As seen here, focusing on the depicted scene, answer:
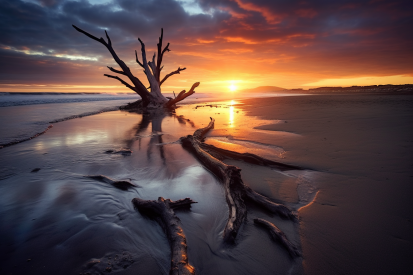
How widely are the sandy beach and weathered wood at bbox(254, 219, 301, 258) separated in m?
0.06

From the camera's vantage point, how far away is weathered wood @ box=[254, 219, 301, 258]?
1.67 m

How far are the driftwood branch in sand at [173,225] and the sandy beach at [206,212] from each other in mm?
106

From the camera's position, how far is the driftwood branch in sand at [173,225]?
1.44 m

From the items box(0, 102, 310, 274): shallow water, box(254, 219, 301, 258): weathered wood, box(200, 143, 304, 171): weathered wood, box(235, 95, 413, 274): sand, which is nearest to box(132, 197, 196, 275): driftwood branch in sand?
box(0, 102, 310, 274): shallow water

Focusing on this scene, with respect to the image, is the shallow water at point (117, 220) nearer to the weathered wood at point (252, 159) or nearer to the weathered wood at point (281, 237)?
the weathered wood at point (281, 237)

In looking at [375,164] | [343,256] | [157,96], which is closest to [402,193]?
[375,164]

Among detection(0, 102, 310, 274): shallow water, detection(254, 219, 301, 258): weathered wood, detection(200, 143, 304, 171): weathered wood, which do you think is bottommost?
detection(0, 102, 310, 274): shallow water

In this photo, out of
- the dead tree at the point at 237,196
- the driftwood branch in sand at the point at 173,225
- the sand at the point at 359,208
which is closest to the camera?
the driftwood branch in sand at the point at 173,225

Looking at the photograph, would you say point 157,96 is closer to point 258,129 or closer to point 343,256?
point 258,129

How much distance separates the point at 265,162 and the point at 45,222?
11.4 ft

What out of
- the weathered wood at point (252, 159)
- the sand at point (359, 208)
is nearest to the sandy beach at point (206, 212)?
the sand at point (359, 208)

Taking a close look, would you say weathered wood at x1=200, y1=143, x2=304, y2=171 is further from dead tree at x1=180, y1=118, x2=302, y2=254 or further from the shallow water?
the shallow water

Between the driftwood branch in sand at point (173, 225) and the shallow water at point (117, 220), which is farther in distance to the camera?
the shallow water at point (117, 220)

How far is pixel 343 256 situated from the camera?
5.34 ft
